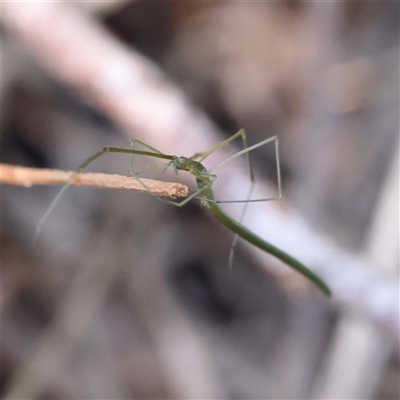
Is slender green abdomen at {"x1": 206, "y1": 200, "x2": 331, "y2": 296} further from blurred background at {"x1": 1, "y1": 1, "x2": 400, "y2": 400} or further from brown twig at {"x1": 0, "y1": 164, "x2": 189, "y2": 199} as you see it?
blurred background at {"x1": 1, "y1": 1, "x2": 400, "y2": 400}

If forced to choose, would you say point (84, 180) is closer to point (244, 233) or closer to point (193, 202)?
point (244, 233)

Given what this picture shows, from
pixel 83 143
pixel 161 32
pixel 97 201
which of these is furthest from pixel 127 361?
pixel 161 32

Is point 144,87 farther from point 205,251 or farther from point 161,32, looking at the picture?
point 205,251

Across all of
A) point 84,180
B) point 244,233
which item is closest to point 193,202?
point 244,233

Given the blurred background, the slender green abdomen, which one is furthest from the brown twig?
the blurred background

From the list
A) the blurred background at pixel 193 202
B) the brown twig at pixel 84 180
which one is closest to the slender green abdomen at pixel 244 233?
the brown twig at pixel 84 180

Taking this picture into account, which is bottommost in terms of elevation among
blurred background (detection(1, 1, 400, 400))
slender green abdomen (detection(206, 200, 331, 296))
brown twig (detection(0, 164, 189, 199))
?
brown twig (detection(0, 164, 189, 199))
